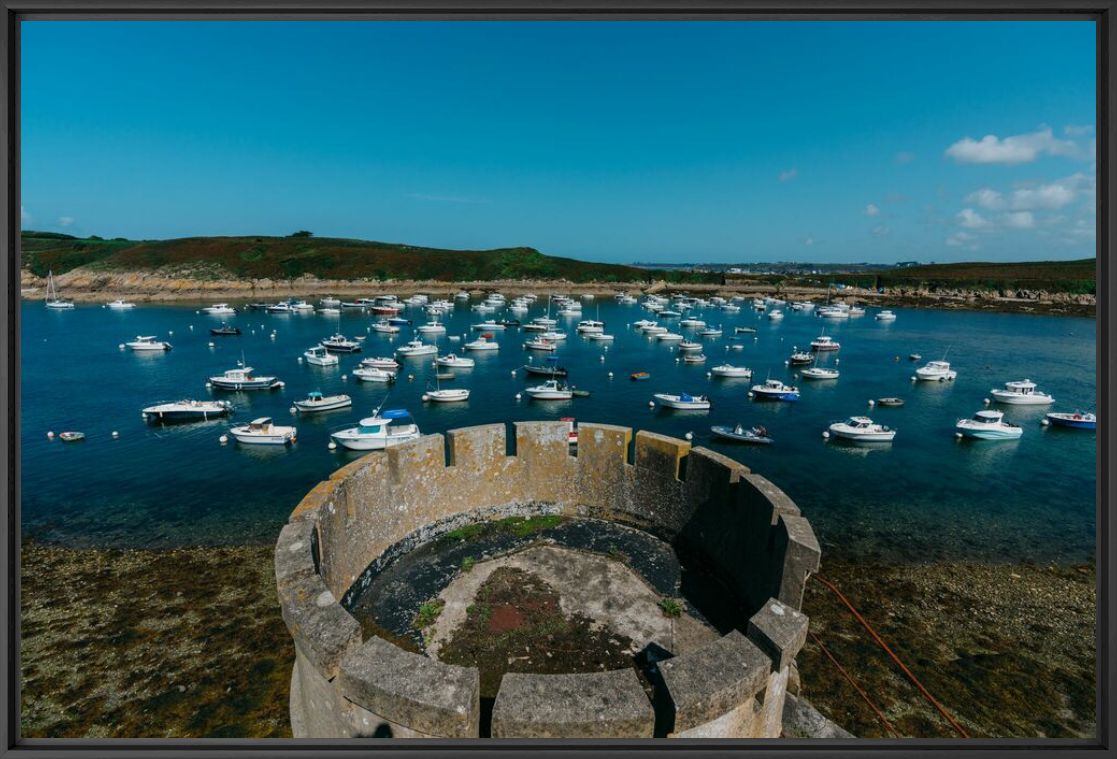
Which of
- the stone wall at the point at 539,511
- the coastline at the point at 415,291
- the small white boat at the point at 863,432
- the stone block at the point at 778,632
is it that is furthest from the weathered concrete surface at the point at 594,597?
the coastline at the point at 415,291

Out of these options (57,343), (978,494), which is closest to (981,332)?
(978,494)

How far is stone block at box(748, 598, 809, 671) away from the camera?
12.9 ft

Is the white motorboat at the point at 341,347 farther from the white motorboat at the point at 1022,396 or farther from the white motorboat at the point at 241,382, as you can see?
the white motorboat at the point at 1022,396

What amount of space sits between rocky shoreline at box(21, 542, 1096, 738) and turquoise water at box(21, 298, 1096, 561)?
271 cm

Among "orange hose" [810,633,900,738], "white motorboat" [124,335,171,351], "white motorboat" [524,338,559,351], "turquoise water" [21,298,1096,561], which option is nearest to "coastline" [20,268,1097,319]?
"turquoise water" [21,298,1096,561]

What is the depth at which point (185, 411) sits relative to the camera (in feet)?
103

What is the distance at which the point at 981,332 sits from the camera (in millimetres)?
72938

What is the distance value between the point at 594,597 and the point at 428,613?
7.64 feet

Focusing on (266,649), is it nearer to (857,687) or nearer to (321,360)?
(857,687)

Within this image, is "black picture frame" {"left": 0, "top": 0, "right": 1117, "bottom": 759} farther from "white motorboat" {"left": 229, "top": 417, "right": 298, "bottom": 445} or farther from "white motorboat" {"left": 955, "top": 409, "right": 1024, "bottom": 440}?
"white motorboat" {"left": 955, "top": 409, "right": 1024, "bottom": 440}

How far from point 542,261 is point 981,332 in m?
101

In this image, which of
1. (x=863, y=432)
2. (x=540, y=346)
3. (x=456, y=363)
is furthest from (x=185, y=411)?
(x=863, y=432)

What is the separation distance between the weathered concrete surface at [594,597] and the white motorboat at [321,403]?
3011 centimetres

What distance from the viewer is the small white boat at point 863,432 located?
29.1 metres
